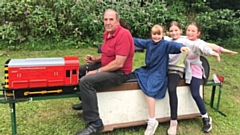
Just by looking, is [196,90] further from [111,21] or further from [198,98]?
[111,21]

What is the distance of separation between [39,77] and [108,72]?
682 mm


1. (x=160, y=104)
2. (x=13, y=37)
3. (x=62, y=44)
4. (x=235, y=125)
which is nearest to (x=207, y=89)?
(x=235, y=125)

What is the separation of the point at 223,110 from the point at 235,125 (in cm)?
42

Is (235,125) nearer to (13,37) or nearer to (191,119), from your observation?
(191,119)

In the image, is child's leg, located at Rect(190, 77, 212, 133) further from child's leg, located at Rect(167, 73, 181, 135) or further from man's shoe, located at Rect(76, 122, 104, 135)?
man's shoe, located at Rect(76, 122, 104, 135)

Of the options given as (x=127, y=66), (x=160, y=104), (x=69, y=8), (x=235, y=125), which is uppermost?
(x=69, y=8)

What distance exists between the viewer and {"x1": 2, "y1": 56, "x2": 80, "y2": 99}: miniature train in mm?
2625

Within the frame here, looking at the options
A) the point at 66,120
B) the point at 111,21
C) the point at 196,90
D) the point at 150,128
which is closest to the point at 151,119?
the point at 150,128

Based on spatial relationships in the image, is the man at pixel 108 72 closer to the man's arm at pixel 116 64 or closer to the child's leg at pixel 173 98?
the man's arm at pixel 116 64

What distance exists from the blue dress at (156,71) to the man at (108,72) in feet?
0.80

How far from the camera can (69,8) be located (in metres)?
6.71

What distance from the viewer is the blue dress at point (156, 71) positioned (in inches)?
119

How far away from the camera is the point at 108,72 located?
2924mm

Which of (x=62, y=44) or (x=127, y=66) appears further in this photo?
(x=62, y=44)
